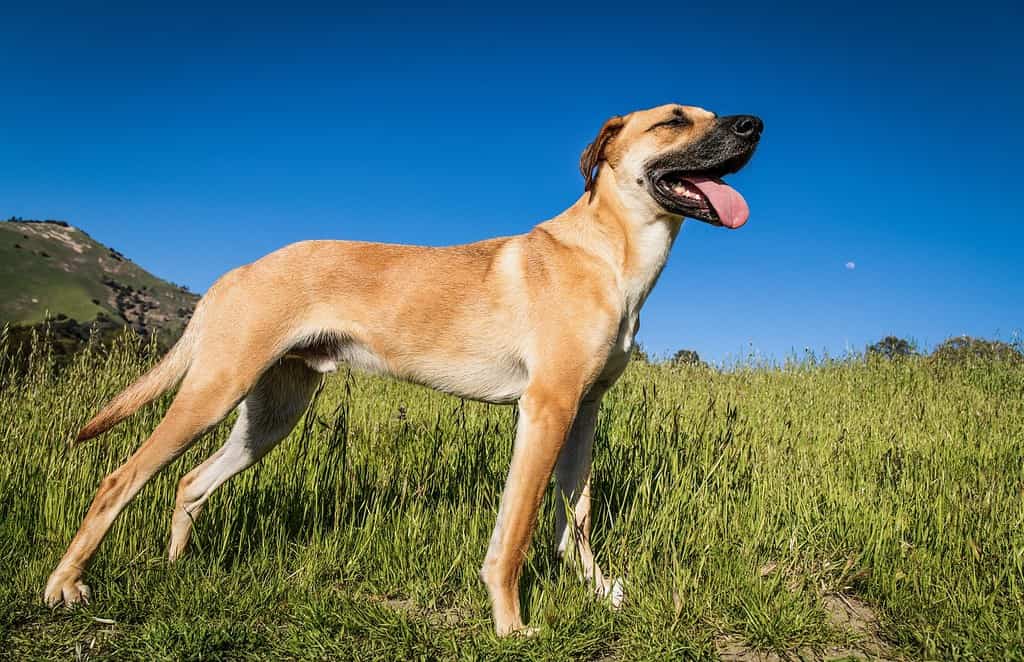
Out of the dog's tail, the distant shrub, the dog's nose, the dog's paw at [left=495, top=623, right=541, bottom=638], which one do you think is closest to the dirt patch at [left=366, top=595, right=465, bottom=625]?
the dog's paw at [left=495, top=623, right=541, bottom=638]

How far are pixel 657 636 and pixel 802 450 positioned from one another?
3.12m

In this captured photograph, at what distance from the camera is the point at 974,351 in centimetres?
1172

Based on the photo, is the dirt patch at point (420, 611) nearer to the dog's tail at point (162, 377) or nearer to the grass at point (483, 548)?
the grass at point (483, 548)

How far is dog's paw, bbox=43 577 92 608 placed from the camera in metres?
3.30

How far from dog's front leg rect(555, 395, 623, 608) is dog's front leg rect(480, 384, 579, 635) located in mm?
515

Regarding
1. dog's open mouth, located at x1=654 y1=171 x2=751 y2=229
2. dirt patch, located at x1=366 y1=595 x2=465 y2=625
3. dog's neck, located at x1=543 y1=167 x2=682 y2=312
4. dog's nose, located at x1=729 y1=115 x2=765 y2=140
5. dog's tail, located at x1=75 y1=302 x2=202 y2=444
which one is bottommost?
dirt patch, located at x1=366 y1=595 x2=465 y2=625

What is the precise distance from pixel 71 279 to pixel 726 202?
81047 mm

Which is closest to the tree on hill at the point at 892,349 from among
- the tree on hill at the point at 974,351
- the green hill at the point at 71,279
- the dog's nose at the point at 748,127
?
the tree on hill at the point at 974,351

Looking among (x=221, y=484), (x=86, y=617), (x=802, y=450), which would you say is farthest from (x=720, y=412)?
(x=86, y=617)

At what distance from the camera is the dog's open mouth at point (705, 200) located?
350cm

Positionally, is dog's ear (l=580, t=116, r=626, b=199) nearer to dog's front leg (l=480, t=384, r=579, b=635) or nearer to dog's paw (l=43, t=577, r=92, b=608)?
dog's front leg (l=480, t=384, r=579, b=635)

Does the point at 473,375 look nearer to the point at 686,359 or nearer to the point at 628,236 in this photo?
the point at 628,236

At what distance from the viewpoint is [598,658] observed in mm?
3020

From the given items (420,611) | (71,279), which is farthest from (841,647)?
(71,279)
